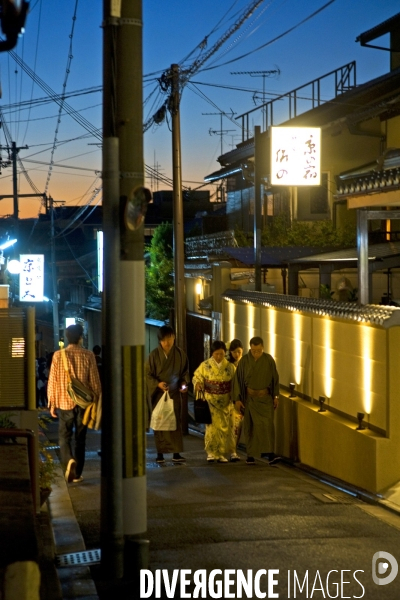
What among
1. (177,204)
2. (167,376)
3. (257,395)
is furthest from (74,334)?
(177,204)

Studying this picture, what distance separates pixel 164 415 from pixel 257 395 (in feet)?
4.63

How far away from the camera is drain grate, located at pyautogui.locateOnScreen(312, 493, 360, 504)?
928 cm

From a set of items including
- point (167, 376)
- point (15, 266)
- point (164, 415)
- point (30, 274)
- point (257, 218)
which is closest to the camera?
point (164, 415)

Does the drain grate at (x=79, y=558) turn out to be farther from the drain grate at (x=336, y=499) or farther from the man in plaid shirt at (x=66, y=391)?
the man in plaid shirt at (x=66, y=391)

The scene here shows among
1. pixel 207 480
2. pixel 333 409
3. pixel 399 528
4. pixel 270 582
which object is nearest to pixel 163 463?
pixel 207 480

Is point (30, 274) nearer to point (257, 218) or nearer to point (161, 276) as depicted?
point (161, 276)

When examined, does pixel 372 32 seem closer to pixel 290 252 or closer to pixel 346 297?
pixel 290 252

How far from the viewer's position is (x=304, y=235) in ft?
78.3

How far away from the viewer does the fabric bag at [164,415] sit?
12.0 meters

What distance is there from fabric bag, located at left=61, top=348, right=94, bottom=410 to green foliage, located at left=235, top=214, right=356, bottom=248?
13.7 m

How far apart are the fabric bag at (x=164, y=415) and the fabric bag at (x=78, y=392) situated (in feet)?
5.94

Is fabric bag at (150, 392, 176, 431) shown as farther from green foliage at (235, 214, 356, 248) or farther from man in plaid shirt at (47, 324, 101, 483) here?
green foliage at (235, 214, 356, 248)

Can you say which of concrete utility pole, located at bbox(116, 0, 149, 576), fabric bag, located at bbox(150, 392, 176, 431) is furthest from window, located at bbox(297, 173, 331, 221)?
concrete utility pole, located at bbox(116, 0, 149, 576)

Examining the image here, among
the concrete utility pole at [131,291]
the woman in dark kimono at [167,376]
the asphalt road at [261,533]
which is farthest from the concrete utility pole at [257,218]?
the concrete utility pole at [131,291]
